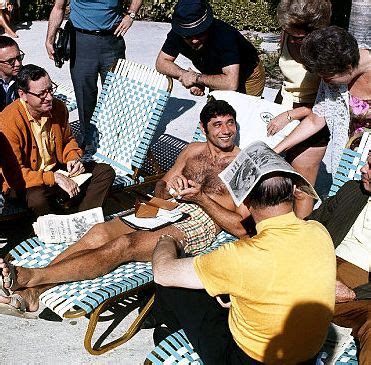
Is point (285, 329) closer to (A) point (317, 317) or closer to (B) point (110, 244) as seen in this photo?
(A) point (317, 317)

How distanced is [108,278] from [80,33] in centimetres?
280

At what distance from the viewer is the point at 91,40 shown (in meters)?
5.75

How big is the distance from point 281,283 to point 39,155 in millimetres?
2651

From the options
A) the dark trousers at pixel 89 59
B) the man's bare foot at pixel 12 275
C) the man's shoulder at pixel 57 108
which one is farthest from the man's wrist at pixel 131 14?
the man's bare foot at pixel 12 275

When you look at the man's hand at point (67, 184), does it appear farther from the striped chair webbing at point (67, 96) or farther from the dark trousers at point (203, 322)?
the striped chair webbing at point (67, 96)

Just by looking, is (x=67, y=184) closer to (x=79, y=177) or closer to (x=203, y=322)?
(x=79, y=177)

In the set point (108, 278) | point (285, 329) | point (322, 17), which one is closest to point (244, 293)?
point (285, 329)

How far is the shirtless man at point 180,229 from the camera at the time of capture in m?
3.67

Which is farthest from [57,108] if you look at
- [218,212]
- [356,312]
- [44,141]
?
[356,312]

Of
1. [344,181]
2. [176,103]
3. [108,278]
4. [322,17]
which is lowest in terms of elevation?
[176,103]

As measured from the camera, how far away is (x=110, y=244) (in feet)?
12.6

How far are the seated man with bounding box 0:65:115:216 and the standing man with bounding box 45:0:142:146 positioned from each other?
96 centimetres

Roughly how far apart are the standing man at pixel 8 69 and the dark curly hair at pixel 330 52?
228 centimetres

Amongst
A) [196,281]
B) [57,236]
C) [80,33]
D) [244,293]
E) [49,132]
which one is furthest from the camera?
[80,33]
